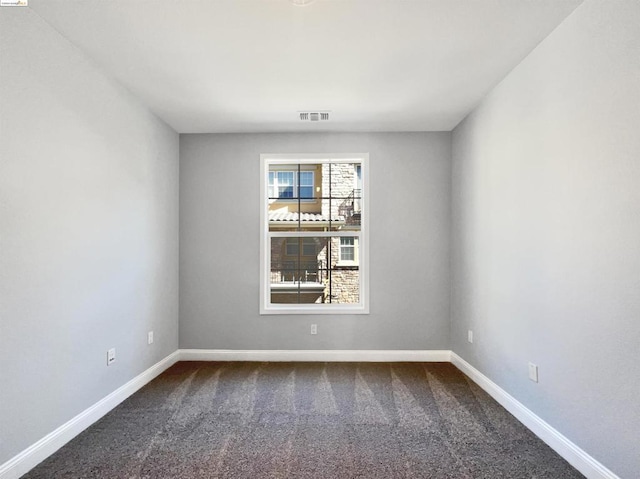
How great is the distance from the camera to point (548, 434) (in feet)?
7.54

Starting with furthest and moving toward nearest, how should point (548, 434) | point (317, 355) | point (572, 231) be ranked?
point (317, 355)
point (548, 434)
point (572, 231)

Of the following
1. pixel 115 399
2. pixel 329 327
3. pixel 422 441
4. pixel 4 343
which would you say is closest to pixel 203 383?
pixel 115 399

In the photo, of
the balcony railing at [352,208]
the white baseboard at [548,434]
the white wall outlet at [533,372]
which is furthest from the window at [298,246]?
the white wall outlet at [533,372]

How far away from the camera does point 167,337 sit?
12.7 feet

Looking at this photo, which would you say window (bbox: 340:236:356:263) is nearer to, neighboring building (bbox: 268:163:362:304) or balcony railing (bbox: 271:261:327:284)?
neighboring building (bbox: 268:163:362:304)

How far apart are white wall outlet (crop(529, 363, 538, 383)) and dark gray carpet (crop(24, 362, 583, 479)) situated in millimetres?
357

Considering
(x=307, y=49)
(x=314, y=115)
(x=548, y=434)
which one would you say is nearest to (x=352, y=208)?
(x=314, y=115)

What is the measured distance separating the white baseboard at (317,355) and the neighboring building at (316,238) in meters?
0.58

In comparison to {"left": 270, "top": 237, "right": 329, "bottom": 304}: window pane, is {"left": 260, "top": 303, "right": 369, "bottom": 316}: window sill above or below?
below

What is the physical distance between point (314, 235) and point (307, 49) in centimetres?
214

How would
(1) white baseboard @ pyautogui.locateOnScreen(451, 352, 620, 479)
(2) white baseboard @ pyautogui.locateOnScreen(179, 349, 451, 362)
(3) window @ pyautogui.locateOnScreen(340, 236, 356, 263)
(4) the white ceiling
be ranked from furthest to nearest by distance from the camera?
1. (3) window @ pyautogui.locateOnScreen(340, 236, 356, 263)
2. (2) white baseboard @ pyautogui.locateOnScreen(179, 349, 451, 362)
3. (4) the white ceiling
4. (1) white baseboard @ pyautogui.locateOnScreen(451, 352, 620, 479)

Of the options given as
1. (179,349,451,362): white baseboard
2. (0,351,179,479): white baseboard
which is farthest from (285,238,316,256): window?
(0,351,179,479): white baseboard

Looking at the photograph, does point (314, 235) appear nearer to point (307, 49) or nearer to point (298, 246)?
point (298, 246)

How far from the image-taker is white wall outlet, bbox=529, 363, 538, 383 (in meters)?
2.45
